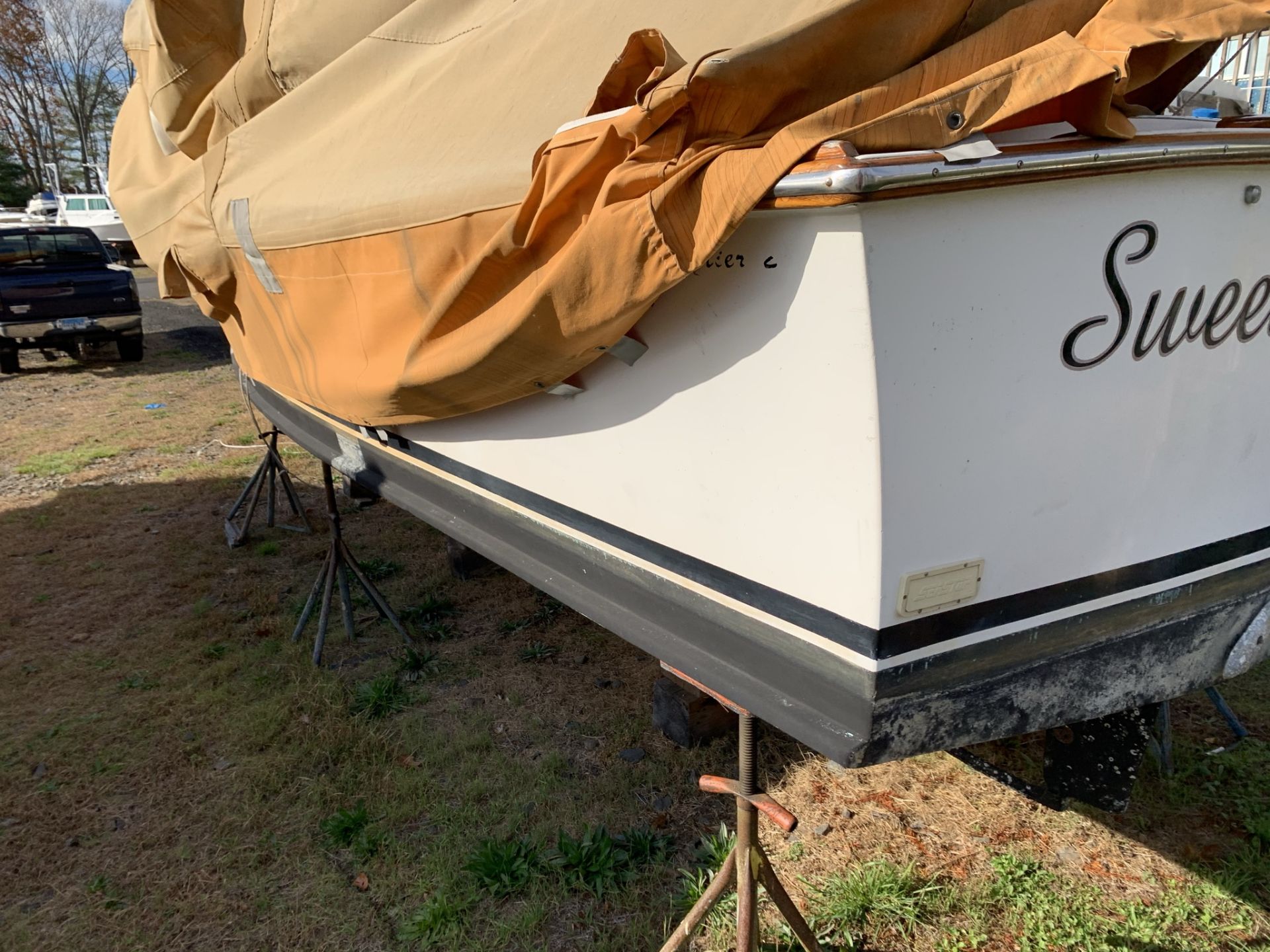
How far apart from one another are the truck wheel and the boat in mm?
10627

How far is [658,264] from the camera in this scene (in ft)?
5.32

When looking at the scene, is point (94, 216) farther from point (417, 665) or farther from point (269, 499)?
point (417, 665)

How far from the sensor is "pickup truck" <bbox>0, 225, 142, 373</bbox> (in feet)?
33.7

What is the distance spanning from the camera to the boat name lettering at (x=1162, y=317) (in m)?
1.66

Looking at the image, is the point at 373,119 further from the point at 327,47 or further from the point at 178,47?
the point at 178,47

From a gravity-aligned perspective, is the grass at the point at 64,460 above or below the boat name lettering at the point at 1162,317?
below

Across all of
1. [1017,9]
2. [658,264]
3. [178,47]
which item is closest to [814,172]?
[658,264]

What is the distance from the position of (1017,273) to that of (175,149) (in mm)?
4321

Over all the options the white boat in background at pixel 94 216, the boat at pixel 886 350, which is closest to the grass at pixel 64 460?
the boat at pixel 886 350

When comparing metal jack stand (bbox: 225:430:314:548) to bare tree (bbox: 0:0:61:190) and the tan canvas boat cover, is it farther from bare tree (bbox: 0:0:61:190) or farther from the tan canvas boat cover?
bare tree (bbox: 0:0:61:190)

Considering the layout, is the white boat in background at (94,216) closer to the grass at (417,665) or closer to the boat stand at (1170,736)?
the grass at (417,665)

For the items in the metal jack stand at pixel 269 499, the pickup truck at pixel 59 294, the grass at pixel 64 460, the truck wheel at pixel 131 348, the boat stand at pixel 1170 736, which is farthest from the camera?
the truck wheel at pixel 131 348

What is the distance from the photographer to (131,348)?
1151cm

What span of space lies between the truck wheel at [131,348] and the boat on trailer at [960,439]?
11.1m
